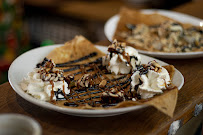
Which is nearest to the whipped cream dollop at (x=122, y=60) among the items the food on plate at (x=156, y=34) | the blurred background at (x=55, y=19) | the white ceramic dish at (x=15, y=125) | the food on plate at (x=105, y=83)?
the food on plate at (x=105, y=83)

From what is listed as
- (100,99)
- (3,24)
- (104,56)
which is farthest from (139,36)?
(3,24)

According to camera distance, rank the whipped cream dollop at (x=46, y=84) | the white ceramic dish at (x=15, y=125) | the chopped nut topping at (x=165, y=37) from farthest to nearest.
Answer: the chopped nut topping at (x=165, y=37)
the whipped cream dollop at (x=46, y=84)
the white ceramic dish at (x=15, y=125)

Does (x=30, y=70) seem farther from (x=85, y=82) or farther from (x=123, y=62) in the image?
(x=123, y=62)

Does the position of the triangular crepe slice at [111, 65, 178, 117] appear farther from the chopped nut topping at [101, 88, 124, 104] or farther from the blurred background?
the blurred background

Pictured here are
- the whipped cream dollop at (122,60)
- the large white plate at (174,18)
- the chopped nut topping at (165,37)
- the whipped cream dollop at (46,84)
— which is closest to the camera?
the whipped cream dollop at (46,84)

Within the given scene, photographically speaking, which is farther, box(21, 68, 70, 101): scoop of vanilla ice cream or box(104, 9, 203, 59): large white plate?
box(104, 9, 203, 59): large white plate

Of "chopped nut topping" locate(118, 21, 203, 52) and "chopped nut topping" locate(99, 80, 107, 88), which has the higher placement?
"chopped nut topping" locate(118, 21, 203, 52)

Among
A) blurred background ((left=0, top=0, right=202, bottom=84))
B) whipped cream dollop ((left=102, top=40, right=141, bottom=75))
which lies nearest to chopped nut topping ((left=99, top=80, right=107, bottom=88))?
whipped cream dollop ((left=102, top=40, right=141, bottom=75))

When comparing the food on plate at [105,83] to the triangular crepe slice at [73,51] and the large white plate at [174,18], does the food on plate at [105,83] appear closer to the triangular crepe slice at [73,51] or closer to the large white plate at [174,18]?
the triangular crepe slice at [73,51]

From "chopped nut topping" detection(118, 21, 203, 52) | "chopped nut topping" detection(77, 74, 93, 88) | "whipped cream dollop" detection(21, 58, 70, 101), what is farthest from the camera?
"chopped nut topping" detection(118, 21, 203, 52)
